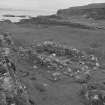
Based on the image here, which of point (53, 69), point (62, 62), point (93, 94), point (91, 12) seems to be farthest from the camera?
point (91, 12)

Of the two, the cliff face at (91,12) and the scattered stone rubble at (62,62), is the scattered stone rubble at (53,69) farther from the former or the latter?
the cliff face at (91,12)

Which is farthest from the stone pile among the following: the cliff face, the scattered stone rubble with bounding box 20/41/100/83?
the cliff face

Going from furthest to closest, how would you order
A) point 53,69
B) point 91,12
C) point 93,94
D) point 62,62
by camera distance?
point 91,12
point 62,62
point 53,69
point 93,94

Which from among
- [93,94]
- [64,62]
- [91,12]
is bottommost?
[93,94]

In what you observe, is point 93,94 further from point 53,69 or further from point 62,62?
point 62,62

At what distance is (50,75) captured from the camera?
1285 centimetres

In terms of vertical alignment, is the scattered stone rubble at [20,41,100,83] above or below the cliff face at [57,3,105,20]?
below

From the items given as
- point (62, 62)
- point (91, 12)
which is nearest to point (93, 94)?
point (62, 62)

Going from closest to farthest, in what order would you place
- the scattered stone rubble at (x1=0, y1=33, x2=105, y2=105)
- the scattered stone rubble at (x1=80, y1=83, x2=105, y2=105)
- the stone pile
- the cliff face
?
1. the scattered stone rubble at (x1=0, y1=33, x2=105, y2=105)
2. the scattered stone rubble at (x1=80, y1=83, x2=105, y2=105)
3. the stone pile
4. the cliff face

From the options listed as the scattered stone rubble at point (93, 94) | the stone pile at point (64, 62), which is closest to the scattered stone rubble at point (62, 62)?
A: the stone pile at point (64, 62)

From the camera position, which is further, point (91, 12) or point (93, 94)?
point (91, 12)

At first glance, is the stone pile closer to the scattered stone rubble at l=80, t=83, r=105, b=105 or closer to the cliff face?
the scattered stone rubble at l=80, t=83, r=105, b=105

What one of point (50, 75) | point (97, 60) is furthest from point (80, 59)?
point (50, 75)

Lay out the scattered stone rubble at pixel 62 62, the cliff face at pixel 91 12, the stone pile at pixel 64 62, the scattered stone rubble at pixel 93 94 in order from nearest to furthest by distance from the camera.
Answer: the scattered stone rubble at pixel 93 94 < the scattered stone rubble at pixel 62 62 < the stone pile at pixel 64 62 < the cliff face at pixel 91 12
